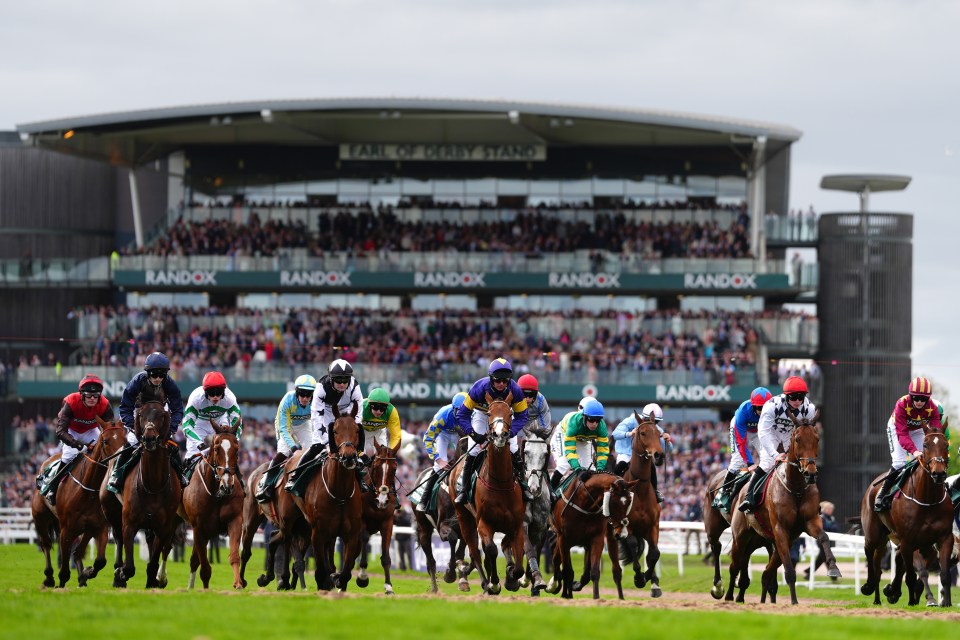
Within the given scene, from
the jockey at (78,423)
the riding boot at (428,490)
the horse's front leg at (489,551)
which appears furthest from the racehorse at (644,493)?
the jockey at (78,423)

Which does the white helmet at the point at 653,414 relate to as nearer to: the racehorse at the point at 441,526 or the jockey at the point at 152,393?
the racehorse at the point at 441,526

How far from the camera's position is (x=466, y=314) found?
174ft

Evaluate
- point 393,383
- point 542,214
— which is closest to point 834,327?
point 542,214

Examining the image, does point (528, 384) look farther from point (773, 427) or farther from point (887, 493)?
point (887, 493)

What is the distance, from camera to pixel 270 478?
19.5 meters

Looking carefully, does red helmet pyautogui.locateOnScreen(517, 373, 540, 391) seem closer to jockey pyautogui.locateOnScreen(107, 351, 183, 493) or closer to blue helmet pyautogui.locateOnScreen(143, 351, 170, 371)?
jockey pyautogui.locateOnScreen(107, 351, 183, 493)

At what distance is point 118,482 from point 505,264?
36.1m

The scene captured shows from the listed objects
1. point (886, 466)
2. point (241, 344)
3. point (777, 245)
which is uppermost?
point (777, 245)

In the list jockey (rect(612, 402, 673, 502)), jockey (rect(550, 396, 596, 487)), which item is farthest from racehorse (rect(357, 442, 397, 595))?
jockey (rect(612, 402, 673, 502))

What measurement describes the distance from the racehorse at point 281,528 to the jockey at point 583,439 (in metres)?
3.34

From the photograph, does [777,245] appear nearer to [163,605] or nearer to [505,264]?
[505,264]

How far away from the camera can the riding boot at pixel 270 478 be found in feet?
63.9

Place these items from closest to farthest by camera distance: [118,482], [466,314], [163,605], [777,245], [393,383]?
[163,605] → [118,482] → [393,383] → [466,314] → [777,245]

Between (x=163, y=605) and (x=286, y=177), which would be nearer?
(x=163, y=605)
